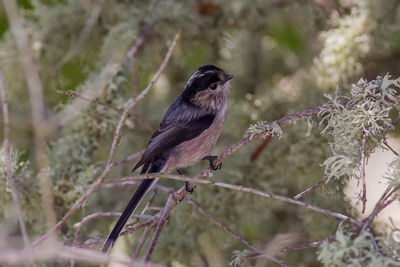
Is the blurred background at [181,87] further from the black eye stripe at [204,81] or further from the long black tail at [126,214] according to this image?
the black eye stripe at [204,81]

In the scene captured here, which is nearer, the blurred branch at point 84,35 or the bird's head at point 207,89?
the bird's head at point 207,89

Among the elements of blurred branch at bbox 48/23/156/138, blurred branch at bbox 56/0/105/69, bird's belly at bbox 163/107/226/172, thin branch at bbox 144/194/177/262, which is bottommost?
thin branch at bbox 144/194/177/262

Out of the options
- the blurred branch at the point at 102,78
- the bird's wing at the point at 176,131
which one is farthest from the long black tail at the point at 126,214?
the blurred branch at the point at 102,78

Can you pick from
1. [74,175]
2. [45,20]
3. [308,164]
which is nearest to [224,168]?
[308,164]

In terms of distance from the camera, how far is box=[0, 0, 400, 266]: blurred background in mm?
3154

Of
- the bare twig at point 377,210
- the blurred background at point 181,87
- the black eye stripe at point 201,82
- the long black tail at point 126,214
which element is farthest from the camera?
the black eye stripe at point 201,82

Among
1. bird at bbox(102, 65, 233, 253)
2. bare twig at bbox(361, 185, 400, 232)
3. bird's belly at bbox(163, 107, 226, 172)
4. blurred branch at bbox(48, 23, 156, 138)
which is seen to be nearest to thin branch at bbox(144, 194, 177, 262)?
bird at bbox(102, 65, 233, 253)

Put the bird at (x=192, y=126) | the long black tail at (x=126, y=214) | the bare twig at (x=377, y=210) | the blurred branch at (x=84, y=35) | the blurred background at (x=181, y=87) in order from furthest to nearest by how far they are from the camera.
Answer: the blurred branch at (x=84, y=35) < the bird at (x=192, y=126) < the blurred background at (x=181, y=87) < the long black tail at (x=126, y=214) < the bare twig at (x=377, y=210)

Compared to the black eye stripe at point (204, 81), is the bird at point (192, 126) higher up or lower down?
lower down

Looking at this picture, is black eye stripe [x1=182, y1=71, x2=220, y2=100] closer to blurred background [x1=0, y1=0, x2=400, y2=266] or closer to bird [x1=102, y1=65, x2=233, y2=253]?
bird [x1=102, y1=65, x2=233, y2=253]

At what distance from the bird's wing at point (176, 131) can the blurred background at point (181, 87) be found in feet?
0.41

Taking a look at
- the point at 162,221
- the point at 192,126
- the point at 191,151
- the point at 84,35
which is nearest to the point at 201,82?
the point at 192,126

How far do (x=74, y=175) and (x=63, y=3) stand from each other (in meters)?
1.98

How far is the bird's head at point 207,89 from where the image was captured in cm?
353
